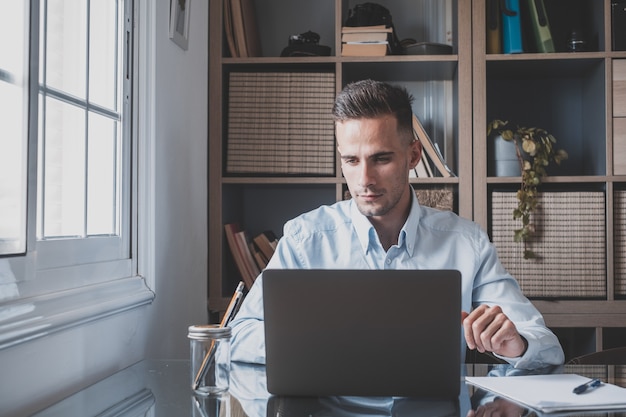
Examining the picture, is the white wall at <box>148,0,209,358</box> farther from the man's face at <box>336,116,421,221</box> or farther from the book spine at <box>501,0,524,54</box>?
the book spine at <box>501,0,524,54</box>

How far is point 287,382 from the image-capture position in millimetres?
1159

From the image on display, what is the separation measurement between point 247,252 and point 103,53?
104 centimetres

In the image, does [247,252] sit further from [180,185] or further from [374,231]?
[374,231]

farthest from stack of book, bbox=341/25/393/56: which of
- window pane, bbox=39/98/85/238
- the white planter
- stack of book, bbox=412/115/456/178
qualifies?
window pane, bbox=39/98/85/238

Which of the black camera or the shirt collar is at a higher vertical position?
the black camera

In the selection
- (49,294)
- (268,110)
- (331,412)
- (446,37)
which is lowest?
(331,412)

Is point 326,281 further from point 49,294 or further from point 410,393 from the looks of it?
point 49,294

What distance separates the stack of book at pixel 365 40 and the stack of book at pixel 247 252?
0.75m

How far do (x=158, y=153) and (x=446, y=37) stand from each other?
131 centimetres

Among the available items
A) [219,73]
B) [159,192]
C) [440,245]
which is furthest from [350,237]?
[219,73]

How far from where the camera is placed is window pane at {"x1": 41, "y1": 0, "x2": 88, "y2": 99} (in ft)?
4.93

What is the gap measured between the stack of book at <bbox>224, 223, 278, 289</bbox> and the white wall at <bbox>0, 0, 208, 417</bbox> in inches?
4.6

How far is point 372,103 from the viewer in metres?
1.88

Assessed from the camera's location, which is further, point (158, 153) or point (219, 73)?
point (219, 73)
